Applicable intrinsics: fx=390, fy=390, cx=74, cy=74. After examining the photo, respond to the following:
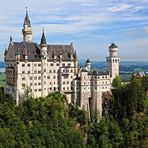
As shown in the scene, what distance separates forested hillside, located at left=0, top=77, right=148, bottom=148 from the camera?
2894 inches

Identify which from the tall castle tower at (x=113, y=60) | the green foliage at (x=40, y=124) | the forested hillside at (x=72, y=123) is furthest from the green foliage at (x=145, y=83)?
the green foliage at (x=40, y=124)

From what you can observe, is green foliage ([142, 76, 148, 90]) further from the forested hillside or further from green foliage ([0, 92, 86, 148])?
green foliage ([0, 92, 86, 148])

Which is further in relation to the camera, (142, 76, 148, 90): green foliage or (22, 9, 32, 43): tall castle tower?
(142, 76, 148, 90): green foliage

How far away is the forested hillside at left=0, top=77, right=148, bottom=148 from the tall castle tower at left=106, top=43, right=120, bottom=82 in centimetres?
275

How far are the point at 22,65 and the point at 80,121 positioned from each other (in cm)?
1751

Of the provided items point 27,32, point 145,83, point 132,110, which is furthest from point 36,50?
point 145,83

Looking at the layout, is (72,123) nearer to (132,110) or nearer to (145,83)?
(132,110)

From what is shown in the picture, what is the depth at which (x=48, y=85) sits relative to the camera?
86.2m

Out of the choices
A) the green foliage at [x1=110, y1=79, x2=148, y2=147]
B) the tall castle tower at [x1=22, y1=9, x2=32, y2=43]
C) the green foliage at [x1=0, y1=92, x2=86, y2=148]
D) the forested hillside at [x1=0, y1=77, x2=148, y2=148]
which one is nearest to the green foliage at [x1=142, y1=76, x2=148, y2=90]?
the forested hillside at [x1=0, y1=77, x2=148, y2=148]

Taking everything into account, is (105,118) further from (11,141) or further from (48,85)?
(11,141)

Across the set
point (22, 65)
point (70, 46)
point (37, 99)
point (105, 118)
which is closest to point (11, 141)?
point (37, 99)

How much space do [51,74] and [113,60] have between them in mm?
16900

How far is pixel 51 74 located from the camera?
8688 cm

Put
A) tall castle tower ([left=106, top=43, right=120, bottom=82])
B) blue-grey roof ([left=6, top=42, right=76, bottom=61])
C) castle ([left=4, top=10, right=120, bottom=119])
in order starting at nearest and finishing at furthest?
castle ([left=4, top=10, right=120, bottom=119]) < blue-grey roof ([left=6, top=42, right=76, bottom=61]) < tall castle tower ([left=106, top=43, right=120, bottom=82])
